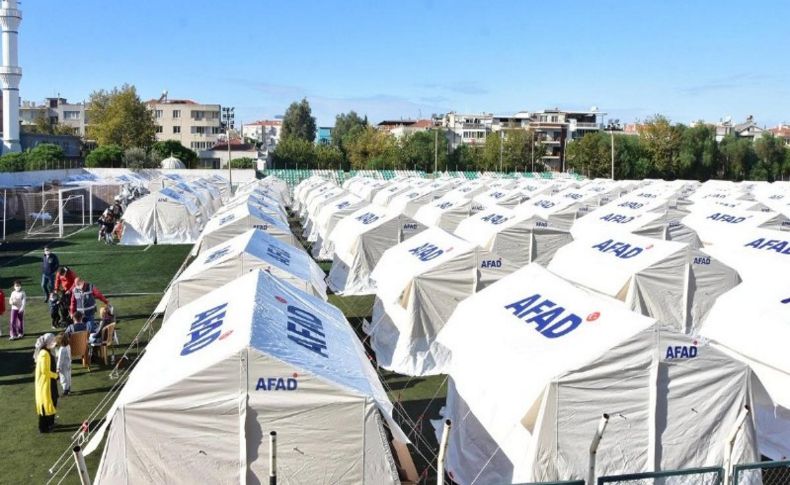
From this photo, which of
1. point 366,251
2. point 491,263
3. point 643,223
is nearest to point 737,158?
point 643,223

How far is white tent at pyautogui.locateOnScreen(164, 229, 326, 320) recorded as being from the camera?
1252cm

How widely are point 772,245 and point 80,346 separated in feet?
47.7

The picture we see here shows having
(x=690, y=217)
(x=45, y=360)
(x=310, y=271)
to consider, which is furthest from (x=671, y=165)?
(x=45, y=360)

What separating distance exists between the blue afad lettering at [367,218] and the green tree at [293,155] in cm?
6678

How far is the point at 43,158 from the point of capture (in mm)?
50281

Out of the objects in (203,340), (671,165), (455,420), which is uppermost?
(671,165)

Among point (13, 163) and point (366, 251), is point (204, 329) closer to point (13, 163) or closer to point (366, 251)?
point (366, 251)

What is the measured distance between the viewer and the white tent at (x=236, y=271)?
12523mm

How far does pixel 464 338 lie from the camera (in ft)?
31.4

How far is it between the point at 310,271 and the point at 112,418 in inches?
294

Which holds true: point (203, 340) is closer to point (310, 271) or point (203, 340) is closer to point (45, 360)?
point (45, 360)

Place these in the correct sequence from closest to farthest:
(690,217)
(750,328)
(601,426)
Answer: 1. (601,426)
2. (750,328)
3. (690,217)

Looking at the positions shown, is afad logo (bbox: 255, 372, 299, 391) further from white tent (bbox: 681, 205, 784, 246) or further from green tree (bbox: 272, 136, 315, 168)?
green tree (bbox: 272, 136, 315, 168)

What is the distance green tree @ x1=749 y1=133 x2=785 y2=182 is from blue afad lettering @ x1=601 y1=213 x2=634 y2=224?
257ft
